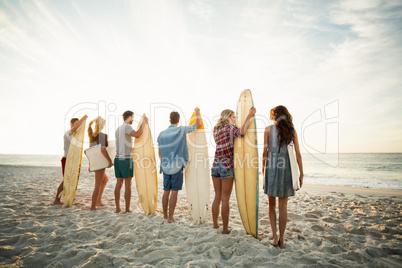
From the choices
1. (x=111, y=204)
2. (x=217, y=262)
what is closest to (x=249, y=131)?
(x=217, y=262)

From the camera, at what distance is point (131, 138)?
3.65 meters

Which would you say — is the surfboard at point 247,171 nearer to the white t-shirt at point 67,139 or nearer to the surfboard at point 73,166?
the surfboard at point 73,166

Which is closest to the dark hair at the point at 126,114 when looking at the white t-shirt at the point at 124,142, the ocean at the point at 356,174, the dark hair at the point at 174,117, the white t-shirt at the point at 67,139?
the white t-shirt at the point at 124,142

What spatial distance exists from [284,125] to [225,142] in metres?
0.80

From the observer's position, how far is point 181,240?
2473 millimetres

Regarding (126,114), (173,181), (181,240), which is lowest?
(181,240)

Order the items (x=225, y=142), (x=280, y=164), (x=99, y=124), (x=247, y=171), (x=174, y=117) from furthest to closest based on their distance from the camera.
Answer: (x=99, y=124) < (x=174, y=117) < (x=247, y=171) < (x=225, y=142) < (x=280, y=164)

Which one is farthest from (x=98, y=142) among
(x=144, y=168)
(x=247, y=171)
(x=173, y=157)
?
(x=247, y=171)

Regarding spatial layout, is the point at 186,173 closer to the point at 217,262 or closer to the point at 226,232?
the point at 226,232

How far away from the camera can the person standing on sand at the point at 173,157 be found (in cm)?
315

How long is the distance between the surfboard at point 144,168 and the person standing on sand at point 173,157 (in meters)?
0.60

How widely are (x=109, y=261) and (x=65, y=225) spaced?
1.42m

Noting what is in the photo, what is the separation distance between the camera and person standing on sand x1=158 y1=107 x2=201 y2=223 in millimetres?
3148

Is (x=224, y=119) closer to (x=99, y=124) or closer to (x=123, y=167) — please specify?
(x=123, y=167)
